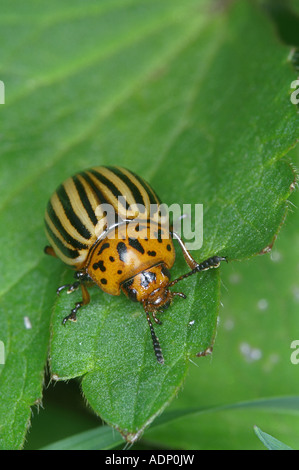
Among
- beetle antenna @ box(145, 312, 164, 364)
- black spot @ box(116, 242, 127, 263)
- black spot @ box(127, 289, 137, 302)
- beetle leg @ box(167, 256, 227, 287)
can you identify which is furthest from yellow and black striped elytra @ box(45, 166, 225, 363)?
beetle antenna @ box(145, 312, 164, 364)

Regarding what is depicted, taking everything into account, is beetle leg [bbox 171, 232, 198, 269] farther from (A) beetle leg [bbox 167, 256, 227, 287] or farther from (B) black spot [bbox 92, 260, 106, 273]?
(B) black spot [bbox 92, 260, 106, 273]

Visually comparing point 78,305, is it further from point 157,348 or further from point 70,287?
point 157,348

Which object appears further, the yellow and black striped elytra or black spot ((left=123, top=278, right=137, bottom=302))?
the yellow and black striped elytra

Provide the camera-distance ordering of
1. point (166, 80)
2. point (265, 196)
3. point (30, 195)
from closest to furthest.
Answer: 1. point (265, 196)
2. point (30, 195)
3. point (166, 80)

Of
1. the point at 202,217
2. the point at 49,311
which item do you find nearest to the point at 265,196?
the point at 202,217

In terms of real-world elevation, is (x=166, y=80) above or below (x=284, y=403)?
above
